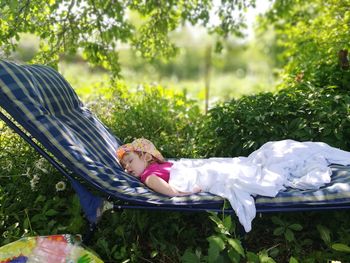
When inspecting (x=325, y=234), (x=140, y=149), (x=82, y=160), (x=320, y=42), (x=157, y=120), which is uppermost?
(x=320, y=42)

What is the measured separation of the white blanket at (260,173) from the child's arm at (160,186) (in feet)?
0.27

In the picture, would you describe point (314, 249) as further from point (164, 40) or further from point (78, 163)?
point (164, 40)

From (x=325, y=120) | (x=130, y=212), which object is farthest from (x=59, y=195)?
(x=325, y=120)

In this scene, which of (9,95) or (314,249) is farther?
(314,249)

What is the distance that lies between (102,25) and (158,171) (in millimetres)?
2746

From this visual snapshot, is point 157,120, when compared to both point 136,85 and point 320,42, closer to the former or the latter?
point 320,42

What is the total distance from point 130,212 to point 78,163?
662 mm

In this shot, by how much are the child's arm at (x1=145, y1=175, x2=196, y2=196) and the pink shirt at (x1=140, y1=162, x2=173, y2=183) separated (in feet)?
0.52

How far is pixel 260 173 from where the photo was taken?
111 inches

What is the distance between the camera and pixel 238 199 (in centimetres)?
254

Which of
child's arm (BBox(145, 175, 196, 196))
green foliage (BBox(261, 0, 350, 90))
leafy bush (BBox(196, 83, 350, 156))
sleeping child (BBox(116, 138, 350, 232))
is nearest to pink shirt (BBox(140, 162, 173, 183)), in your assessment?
sleeping child (BBox(116, 138, 350, 232))

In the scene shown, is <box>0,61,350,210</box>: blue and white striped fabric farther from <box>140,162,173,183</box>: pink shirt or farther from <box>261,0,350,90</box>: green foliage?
<box>261,0,350,90</box>: green foliage

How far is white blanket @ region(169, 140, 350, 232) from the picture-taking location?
101 inches

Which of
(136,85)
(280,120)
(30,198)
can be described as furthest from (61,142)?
(136,85)
